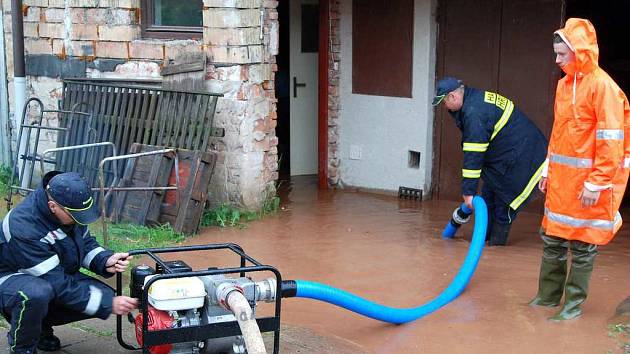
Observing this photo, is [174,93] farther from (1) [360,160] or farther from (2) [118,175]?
(1) [360,160]

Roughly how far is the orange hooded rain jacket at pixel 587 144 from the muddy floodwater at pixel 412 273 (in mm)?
682

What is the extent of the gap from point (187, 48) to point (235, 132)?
1.02 m

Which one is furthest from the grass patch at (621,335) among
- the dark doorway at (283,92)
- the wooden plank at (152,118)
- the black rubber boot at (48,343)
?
the dark doorway at (283,92)

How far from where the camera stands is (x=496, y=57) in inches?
340

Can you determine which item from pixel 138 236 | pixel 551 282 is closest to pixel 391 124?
pixel 138 236

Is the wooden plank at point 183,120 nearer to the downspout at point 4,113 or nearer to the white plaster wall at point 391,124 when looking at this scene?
the white plaster wall at point 391,124

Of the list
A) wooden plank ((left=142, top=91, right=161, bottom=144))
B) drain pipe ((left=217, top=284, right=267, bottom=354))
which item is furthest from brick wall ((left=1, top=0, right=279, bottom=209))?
drain pipe ((left=217, top=284, right=267, bottom=354))

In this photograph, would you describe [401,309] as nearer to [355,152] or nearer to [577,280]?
[577,280]

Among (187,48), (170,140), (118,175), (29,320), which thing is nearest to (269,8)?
(187,48)

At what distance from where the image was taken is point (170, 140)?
27.2 feet

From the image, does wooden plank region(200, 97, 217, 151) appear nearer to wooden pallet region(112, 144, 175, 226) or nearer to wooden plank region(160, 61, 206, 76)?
wooden pallet region(112, 144, 175, 226)

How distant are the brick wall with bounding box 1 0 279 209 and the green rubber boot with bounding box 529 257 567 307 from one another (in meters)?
3.56

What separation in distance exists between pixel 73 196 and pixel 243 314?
118 cm

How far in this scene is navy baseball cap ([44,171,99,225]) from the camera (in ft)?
15.0
